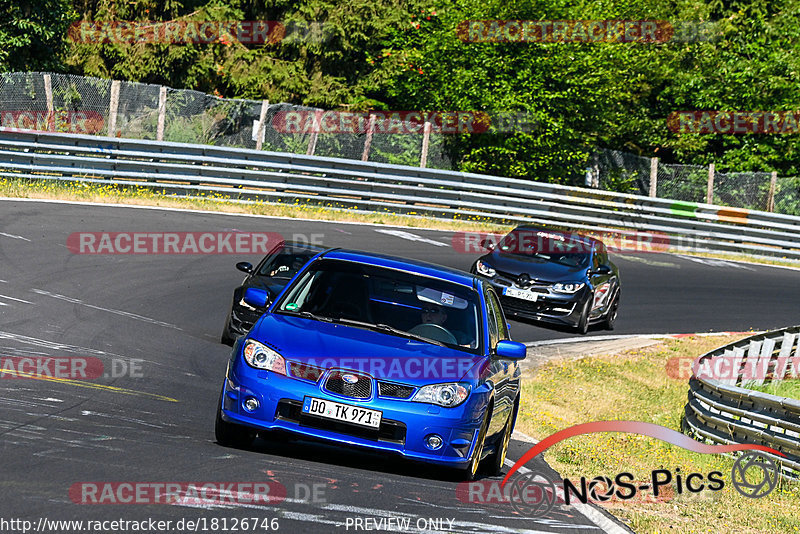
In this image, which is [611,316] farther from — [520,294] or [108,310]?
[108,310]

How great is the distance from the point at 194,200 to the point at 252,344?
59.3 ft

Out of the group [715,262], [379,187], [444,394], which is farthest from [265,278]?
[715,262]

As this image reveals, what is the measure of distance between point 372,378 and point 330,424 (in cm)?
42

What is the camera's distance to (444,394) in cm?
794

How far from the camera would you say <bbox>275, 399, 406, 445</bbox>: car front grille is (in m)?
7.73

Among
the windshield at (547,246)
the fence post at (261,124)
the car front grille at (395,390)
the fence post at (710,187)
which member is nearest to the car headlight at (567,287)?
the windshield at (547,246)

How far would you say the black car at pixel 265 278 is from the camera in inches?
526

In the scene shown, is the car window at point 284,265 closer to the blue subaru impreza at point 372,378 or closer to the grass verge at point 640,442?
the grass verge at point 640,442

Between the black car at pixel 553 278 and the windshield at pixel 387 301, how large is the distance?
8537mm

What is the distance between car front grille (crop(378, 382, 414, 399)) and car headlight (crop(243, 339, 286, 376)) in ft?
2.23

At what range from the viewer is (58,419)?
823 cm

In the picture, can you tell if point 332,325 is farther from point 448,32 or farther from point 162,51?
point 162,51

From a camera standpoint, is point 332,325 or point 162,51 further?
point 162,51

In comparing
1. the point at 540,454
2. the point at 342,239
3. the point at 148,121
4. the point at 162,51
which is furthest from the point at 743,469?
the point at 162,51
